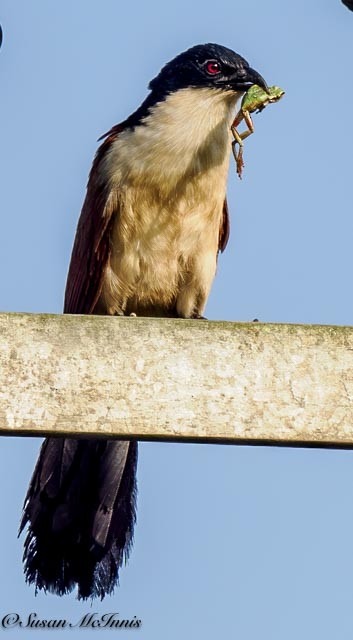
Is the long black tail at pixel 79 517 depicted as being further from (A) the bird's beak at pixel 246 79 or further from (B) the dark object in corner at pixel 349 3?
(B) the dark object in corner at pixel 349 3

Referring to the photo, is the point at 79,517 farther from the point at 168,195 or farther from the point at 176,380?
the point at 168,195

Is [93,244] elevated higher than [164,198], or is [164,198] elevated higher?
[164,198]

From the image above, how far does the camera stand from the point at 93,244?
530 centimetres

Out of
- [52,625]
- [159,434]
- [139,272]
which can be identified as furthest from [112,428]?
[139,272]

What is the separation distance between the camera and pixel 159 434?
9.32ft

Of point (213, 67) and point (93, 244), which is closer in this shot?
point (93, 244)

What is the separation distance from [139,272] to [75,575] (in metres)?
1.74

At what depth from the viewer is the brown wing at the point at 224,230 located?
5.68 meters

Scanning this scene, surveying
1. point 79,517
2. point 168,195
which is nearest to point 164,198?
point 168,195

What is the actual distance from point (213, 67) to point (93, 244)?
3.50 ft

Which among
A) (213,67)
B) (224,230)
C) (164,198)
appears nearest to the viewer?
(164,198)

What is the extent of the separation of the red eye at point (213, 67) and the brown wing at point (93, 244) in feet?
1.83

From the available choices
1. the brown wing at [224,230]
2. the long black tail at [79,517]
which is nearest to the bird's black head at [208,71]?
the brown wing at [224,230]

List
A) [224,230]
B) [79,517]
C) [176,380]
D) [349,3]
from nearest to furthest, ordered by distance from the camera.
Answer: [349,3] → [176,380] → [79,517] → [224,230]
